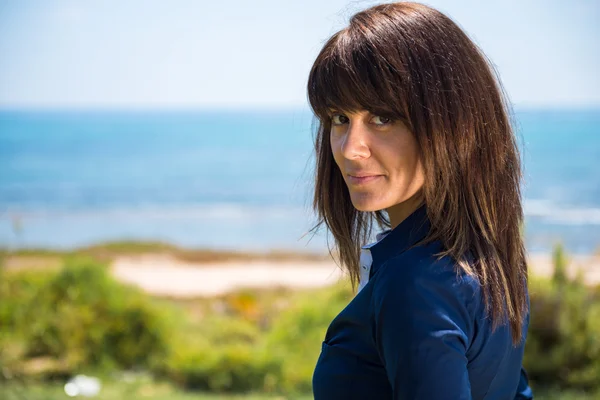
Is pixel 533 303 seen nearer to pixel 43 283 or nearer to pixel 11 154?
pixel 43 283

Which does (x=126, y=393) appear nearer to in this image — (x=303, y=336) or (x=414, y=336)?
(x=303, y=336)

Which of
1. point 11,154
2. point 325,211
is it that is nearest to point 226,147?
point 11,154

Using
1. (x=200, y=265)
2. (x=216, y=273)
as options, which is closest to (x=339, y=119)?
(x=216, y=273)

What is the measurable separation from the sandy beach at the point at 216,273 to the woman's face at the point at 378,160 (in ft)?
32.1

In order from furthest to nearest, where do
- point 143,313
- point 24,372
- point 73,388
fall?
point 143,313
point 24,372
point 73,388

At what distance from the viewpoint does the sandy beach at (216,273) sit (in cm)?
1181

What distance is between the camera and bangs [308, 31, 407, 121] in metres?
1.14

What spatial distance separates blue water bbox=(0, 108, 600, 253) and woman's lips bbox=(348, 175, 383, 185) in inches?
16.4

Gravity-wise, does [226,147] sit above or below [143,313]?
below

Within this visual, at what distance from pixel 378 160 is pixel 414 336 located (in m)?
0.36

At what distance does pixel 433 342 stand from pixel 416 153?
0.36 meters

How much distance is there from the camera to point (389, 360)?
1.02 meters

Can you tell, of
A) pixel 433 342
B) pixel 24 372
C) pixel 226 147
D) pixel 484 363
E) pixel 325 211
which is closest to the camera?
pixel 433 342

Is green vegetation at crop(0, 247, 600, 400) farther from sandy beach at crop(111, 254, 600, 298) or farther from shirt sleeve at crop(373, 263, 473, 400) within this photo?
sandy beach at crop(111, 254, 600, 298)
